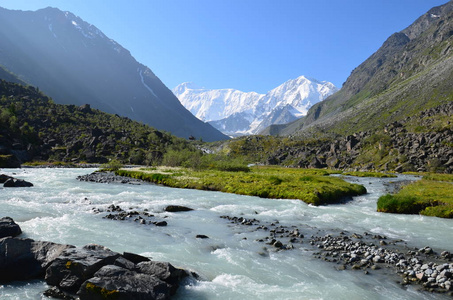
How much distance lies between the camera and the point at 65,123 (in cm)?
16125

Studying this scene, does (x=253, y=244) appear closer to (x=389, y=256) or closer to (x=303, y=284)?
(x=303, y=284)

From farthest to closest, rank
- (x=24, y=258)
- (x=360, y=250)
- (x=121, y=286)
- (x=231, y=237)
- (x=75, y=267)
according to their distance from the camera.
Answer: (x=231, y=237) < (x=360, y=250) < (x=24, y=258) < (x=75, y=267) < (x=121, y=286)

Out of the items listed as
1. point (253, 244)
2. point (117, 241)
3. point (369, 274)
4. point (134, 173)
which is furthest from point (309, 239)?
point (134, 173)

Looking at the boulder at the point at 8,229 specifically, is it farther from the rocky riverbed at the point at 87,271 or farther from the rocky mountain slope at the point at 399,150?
the rocky mountain slope at the point at 399,150

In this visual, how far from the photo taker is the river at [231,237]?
11867 mm

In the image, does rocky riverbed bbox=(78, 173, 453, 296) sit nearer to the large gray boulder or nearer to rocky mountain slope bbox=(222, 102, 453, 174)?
the large gray boulder

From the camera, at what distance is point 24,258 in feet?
40.3

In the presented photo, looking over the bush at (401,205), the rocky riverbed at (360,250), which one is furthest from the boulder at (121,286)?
the bush at (401,205)

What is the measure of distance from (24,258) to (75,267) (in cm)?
326

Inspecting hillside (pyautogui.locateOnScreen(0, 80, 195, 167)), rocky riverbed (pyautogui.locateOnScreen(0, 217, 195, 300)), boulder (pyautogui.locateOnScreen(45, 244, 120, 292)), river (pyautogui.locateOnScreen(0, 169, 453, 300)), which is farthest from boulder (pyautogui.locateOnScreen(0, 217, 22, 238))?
hillside (pyautogui.locateOnScreen(0, 80, 195, 167))

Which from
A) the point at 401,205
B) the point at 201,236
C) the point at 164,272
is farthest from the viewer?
the point at 401,205

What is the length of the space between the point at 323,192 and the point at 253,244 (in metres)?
22.3

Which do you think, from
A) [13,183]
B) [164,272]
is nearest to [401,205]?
[164,272]

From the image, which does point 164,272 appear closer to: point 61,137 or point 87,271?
point 87,271
